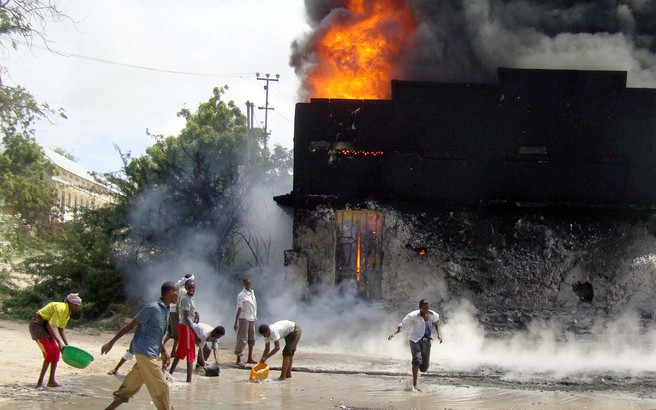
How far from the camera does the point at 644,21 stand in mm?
23531

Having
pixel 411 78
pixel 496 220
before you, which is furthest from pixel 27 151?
pixel 496 220

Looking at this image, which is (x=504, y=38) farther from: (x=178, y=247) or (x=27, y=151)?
(x=27, y=151)

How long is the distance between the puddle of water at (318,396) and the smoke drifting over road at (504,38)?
10.9 m

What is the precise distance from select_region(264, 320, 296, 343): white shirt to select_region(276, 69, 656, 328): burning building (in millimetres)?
5949

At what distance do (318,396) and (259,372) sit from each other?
1.61 meters

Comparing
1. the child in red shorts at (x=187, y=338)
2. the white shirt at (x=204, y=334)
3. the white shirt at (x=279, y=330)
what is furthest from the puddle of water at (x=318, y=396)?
the white shirt at (x=279, y=330)

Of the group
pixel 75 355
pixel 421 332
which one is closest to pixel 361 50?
pixel 421 332

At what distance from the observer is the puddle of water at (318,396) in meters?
10.9

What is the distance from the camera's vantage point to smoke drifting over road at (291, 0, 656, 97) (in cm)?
2234

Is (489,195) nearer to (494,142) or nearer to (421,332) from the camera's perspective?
(494,142)

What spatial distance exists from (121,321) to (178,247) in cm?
263

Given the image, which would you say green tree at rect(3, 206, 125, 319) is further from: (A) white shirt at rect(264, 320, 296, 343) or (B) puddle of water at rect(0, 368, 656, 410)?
(B) puddle of water at rect(0, 368, 656, 410)

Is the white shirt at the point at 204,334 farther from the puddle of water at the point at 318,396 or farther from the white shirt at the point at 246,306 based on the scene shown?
the white shirt at the point at 246,306

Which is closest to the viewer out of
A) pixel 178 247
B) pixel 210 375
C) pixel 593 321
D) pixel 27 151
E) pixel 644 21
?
pixel 210 375
